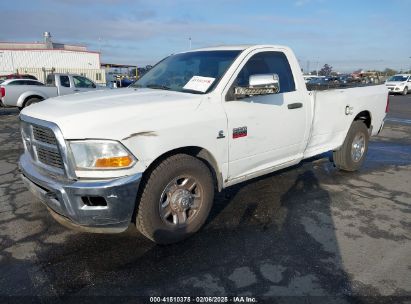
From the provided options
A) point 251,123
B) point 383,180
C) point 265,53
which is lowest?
point 383,180

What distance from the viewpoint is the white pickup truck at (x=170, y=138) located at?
2992 mm

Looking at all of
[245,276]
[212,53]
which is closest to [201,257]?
[245,276]

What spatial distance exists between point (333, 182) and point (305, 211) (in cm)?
147

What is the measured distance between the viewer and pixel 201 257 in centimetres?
336

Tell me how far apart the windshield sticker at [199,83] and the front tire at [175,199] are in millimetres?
799

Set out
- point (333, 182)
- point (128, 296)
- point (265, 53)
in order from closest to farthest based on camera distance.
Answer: point (128, 296)
point (265, 53)
point (333, 182)

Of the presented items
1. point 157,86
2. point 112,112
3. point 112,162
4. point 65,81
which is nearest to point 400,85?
point 65,81

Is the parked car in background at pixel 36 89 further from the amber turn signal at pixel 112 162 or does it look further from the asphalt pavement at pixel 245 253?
the amber turn signal at pixel 112 162

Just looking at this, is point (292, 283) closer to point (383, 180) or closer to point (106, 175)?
point (106, 175)

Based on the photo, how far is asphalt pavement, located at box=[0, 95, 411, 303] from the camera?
288 centimetres

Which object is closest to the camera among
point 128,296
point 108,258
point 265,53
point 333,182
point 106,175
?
point 128,296

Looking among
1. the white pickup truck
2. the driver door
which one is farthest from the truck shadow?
the driver door

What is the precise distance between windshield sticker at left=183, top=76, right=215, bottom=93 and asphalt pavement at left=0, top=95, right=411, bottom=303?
1.52 metres

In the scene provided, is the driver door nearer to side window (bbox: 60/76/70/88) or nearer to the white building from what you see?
side window (bbox: 60/76/70/88)
